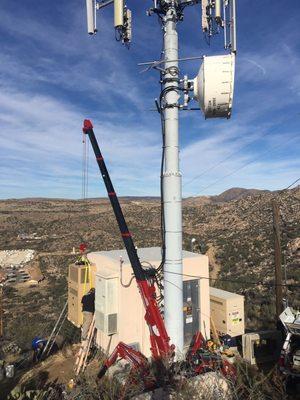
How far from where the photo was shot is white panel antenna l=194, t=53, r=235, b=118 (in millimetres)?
8562

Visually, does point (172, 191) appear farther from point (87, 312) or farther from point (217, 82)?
point (87, 312)

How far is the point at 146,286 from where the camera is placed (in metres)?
9.93

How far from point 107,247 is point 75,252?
4.57 metres

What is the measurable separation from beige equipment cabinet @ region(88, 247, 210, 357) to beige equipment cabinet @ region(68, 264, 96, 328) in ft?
3.04

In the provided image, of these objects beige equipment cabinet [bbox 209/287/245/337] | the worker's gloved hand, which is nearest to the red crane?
the worker's gloved hand

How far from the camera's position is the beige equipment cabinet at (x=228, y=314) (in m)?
12.9

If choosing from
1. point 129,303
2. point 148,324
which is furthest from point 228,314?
point 148,324

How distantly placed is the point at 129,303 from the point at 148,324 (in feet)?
4.47

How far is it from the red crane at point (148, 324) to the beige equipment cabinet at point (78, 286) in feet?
9.69

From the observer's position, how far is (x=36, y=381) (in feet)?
36.0

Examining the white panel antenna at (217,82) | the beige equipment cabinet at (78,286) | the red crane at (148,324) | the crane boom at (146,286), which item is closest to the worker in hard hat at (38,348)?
the beige equipment cabinet at (78,286)

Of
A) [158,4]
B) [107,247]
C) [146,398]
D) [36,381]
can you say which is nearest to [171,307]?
[146,398]

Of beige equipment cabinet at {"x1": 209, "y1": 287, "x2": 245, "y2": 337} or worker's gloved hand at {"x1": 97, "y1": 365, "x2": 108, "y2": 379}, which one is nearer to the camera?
worker's gloved hand at {"x1": 97, "y1": 365, "x2": 108, "y2": 379}

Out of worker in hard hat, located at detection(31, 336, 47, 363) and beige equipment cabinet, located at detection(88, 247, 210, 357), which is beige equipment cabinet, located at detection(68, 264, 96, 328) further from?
worker in hard hat, located at detection(31, 336, 47, 363)
